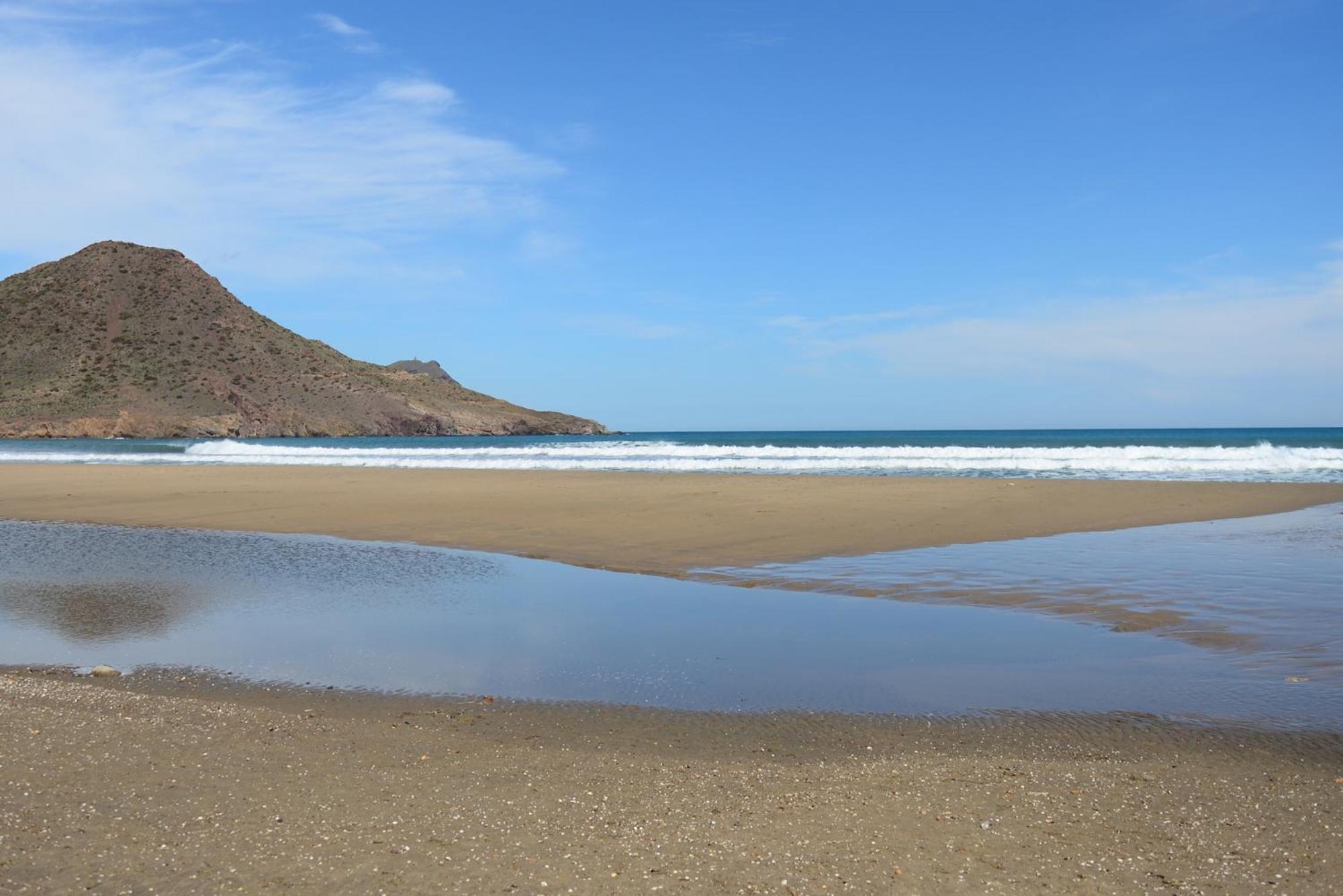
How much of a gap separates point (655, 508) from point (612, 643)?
1077 centimetres

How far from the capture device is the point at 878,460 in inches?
1436

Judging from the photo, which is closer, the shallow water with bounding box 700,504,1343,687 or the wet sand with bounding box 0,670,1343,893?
the wet sand with bounding box 0,670,1343,893

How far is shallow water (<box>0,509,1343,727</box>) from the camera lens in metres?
6.06

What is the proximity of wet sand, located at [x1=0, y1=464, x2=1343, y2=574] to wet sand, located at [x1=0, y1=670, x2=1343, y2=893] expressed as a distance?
6.32 meters

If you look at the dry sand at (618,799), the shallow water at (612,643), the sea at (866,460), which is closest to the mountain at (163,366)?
the sea at (866,460)

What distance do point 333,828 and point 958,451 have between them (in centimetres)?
3615

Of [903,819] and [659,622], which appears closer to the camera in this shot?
[903,819]

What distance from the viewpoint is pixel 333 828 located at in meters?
3.85

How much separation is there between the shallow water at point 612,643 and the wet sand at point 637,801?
55 cm

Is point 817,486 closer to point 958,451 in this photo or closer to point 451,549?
point 451,549

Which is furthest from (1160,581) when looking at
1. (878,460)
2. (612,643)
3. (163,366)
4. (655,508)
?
(163,366)

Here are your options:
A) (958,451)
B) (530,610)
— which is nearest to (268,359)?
(958,451)

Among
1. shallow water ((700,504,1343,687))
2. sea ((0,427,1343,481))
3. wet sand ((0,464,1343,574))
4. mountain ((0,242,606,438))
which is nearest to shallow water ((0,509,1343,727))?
shallow water ((700,504,1343,687))

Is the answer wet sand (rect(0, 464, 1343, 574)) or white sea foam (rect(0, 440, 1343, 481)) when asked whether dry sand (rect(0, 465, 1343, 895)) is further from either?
white sea foam (rect(0, 440, 1343, 481))
